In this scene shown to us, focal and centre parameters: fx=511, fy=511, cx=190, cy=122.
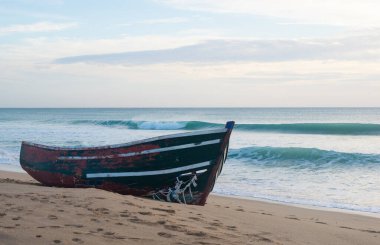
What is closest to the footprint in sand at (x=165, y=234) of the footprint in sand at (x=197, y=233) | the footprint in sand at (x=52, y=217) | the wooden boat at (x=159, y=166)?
the footprint in sand at (x=197, y=233)

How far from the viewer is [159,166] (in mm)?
7582

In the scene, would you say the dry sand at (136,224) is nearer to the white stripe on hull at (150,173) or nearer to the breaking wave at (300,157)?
the white stripe on hull at (150,173)

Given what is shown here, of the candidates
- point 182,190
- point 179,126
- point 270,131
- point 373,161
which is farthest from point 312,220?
point 179,126

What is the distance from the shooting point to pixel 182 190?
7539 mm

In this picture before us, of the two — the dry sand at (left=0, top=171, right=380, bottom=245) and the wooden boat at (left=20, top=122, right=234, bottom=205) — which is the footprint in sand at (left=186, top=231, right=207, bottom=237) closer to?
the dry sand at (left=0, top=171, right=380, bottom=245)

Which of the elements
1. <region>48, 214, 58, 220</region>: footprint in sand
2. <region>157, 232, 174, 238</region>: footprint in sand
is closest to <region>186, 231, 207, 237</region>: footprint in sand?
<region>157, 232, 174, 238</region>: footprint in sand

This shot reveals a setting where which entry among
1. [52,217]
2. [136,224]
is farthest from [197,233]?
[52,217]

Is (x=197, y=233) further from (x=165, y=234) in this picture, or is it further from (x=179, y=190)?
(x=179, y=190)

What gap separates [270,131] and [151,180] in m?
27.9

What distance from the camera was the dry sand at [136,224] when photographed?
4.31 metres

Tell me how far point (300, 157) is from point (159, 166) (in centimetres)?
995

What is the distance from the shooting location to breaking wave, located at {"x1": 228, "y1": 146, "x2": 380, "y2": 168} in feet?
49.7

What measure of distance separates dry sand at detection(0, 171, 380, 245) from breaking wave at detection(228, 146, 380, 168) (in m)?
8.30

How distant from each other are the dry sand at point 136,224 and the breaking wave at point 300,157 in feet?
27.2
